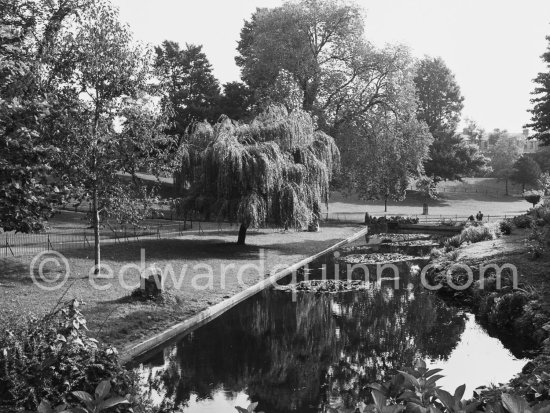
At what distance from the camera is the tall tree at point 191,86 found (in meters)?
52.0

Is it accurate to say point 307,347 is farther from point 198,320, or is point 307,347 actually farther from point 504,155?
point 504,155

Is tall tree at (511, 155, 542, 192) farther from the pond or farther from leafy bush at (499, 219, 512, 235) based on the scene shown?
the pond

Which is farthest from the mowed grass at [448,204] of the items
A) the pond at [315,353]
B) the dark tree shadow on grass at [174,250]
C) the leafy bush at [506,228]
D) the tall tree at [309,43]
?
the pond at [315,353]

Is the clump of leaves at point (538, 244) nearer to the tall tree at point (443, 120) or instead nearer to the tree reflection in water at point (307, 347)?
the tree reflection in water at point (307, 347)

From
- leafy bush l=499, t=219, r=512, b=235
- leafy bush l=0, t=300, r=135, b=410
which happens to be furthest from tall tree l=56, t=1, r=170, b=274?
leafy bush l=499, t=219, r=512, b=235

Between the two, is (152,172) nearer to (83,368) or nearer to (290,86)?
(83,368)

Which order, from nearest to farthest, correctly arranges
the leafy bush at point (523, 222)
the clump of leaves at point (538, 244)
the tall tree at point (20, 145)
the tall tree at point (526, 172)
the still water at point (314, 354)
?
the tall tree at point (20, 145), the still water at point (314, 354), the clump of leaves at point (538, 244), the leafy bush at point (523, 222), the tall tree at point (526, 172)

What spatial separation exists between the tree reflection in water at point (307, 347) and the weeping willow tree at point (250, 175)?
737 centimetres

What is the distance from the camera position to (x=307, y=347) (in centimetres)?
1367

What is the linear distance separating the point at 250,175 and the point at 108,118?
30.1ft

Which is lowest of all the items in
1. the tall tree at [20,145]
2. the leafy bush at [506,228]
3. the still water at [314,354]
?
the still water at [314,354]

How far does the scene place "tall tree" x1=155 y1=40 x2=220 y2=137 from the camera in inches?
2047

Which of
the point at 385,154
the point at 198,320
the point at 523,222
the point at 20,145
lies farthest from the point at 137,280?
the point at 385,154

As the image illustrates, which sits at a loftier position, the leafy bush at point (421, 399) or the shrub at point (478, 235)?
the leafy bush at point (421, 399)
